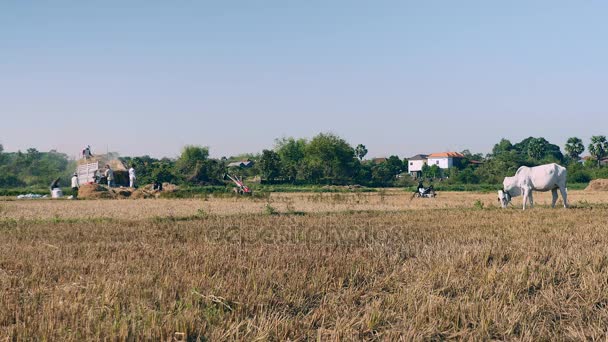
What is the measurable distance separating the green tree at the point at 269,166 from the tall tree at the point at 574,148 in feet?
184

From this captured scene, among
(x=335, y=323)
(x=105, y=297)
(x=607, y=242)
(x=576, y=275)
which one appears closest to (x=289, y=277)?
(x=335, y=323)

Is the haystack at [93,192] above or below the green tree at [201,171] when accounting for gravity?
below

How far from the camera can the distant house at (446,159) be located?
12388cm

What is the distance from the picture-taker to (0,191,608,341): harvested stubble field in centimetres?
470

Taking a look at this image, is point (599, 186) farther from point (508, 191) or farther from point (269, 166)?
point (269, 166)

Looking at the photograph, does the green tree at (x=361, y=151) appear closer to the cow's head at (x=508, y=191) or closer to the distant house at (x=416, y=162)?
the distant house at (x=416, y=162)

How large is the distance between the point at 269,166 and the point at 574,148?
57814 millimetres

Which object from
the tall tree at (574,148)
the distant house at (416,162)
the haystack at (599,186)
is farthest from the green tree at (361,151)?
the haystack at (599,186)

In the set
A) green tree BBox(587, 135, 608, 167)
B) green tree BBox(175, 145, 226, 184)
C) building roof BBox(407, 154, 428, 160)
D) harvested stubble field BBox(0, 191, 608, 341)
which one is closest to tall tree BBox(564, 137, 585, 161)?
green tree BBox(587, 135, 608, 167)

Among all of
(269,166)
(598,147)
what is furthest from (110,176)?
(598,147)

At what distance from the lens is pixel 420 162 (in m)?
A: 130

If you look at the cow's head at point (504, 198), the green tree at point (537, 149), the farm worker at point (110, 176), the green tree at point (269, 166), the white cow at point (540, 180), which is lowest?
the cow's head at point (504, 198)

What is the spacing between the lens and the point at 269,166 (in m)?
69.3

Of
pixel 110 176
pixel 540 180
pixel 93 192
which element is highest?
pixel 110 176
